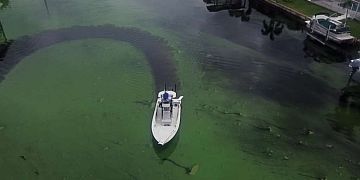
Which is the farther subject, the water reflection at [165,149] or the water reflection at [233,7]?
the water reflection at [233,7]

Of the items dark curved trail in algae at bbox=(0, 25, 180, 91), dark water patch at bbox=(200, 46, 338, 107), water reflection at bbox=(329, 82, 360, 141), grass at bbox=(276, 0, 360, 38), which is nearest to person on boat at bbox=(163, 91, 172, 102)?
dark curved trail in algae at bbox=(0, 25, 180, 91)

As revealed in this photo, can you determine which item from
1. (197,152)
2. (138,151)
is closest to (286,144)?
(197,152)

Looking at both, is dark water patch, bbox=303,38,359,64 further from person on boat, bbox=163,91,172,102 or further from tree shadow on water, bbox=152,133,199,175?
tree shadow on water, bbox=152,133,199,175

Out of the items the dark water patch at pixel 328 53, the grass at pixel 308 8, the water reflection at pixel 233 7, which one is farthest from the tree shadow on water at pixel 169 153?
the grass at pixel 308 8

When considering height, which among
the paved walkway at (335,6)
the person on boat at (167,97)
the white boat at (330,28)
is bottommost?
the person on boat at (167,97)

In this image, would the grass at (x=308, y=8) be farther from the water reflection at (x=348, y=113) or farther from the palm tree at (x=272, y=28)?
the water reflection at (x=348, y=113)

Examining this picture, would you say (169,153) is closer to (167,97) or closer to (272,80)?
(167,97)

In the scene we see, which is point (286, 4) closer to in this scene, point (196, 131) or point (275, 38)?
point (275, 38)
